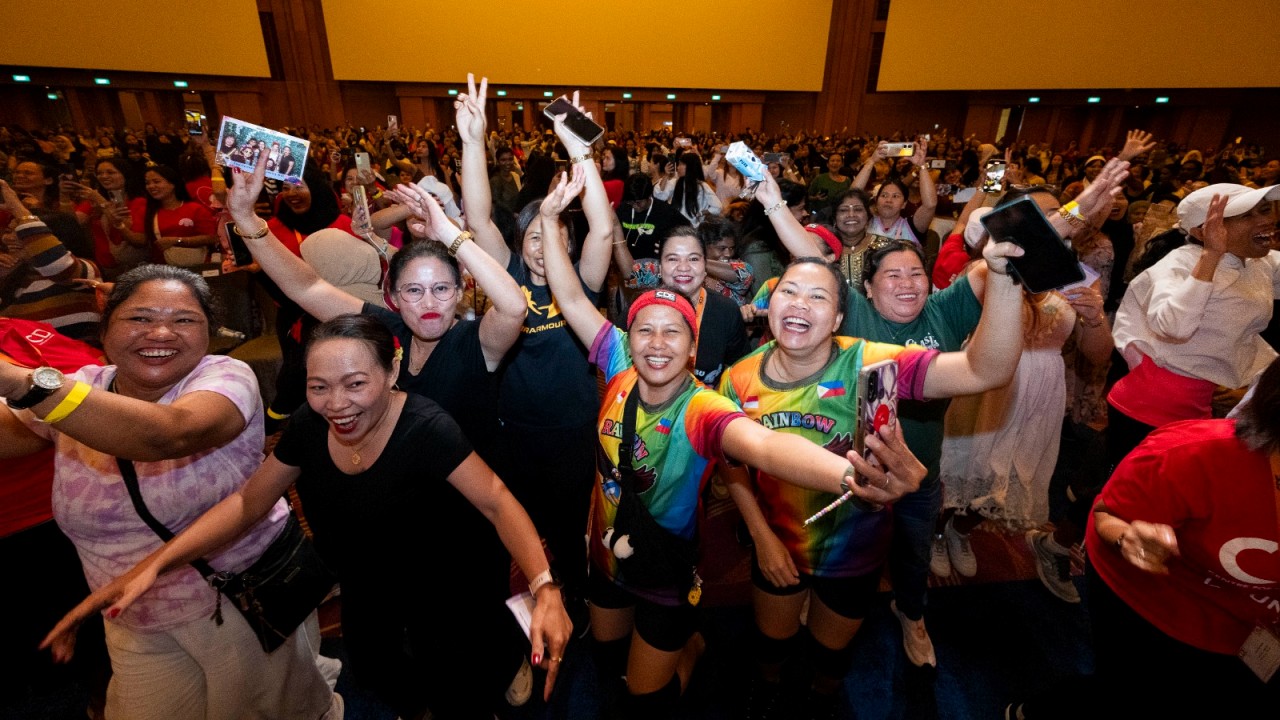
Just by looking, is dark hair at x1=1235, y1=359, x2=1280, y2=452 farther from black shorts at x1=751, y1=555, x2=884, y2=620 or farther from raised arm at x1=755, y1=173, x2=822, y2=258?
raised arm at x1=755, y1=173, x2=822, y2=258

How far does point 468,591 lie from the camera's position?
2.09 metres

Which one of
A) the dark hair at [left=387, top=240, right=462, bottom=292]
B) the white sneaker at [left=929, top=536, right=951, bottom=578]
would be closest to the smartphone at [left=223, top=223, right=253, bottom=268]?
the dark hair at [left=387, top=240, right=462, bottom=292]

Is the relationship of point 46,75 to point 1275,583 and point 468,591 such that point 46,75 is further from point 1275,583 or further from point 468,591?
point 1275,583

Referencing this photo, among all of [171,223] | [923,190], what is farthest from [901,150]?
[171,223]

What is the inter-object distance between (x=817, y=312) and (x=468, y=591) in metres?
1.59

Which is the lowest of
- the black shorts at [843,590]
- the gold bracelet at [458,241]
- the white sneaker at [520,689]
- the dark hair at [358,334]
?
the white sneaker at [520,689]

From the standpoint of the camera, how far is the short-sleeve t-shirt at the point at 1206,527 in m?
1.47

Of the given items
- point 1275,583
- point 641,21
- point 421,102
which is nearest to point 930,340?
point 1275,583

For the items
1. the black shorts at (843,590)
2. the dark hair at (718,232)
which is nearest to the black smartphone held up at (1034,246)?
the black shorts at (843,590)

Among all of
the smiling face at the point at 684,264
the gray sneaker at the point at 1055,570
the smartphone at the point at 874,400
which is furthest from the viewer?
the gray sneaker at the point at 1055,570

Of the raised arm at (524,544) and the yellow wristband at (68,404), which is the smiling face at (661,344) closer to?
the raised arm at (524,544)

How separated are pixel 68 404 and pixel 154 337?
0.40 meters

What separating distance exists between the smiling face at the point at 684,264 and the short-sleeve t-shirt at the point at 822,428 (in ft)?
2.69

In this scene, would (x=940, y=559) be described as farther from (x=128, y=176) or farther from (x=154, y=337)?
(x=128, y=176)
